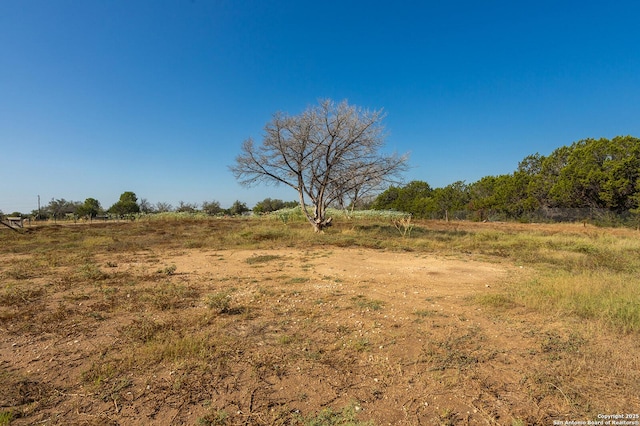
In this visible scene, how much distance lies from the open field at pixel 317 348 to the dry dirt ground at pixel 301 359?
0.06ft

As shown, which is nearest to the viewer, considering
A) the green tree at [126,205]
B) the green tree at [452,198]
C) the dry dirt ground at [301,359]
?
the dry dirt ground at [301,359]

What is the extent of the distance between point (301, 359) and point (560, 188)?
108ft

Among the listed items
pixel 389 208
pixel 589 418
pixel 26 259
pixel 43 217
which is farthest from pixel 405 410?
pixel 43 217

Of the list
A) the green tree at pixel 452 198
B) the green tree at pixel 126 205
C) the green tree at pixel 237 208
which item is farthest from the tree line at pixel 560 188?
the green tree at pixel 126 205

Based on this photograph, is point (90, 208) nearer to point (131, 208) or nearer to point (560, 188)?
point (131, 208)

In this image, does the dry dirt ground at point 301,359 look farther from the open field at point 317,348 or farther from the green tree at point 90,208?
the green tree at point 90,208

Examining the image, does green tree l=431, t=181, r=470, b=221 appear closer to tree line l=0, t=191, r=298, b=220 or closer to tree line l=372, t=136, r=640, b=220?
tree line l=372, t=136, r=640, b=220

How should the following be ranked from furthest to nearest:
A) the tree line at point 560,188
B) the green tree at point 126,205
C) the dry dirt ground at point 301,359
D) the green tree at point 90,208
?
the green tree at point 126,205
the green tree at point 90,208
the tree line at point 560,188
the dry dirt ground at point 301,359

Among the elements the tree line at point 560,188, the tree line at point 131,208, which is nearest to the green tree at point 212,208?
the tree line at point 131,208

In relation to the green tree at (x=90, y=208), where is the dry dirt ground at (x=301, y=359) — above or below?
below

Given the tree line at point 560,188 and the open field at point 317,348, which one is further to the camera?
the tree line at point 560,188

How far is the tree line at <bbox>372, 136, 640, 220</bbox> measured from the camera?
2373cm

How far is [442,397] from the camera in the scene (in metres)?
2.69

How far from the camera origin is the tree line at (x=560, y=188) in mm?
23734
